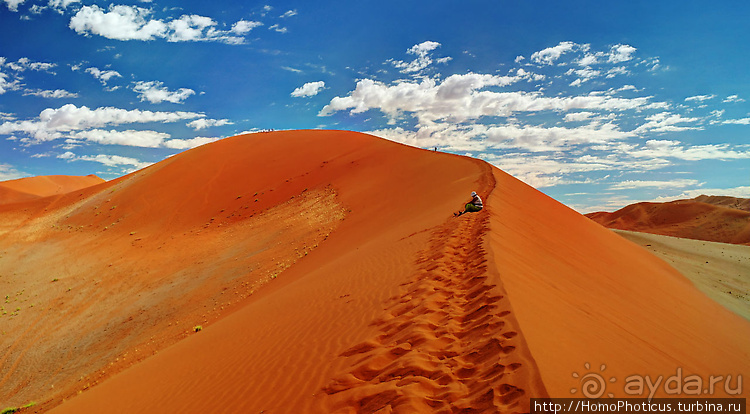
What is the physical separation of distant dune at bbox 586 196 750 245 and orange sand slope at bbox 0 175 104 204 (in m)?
84.7

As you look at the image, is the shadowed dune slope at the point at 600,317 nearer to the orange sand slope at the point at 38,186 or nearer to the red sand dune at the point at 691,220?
the red sand dune at the point at 691,220

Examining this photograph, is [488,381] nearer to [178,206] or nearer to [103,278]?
[103,278]

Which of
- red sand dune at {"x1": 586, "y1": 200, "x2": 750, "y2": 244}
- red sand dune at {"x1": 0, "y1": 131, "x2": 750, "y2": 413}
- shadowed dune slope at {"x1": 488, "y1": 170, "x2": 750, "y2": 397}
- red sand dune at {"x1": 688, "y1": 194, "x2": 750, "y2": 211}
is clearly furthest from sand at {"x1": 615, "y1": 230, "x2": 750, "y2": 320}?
red sand dune at {"x1": 688, "y1": 194, "x2": 750, "y2": 211}

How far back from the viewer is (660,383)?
168 inches

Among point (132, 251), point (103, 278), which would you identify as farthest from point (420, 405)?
point (132, 251)

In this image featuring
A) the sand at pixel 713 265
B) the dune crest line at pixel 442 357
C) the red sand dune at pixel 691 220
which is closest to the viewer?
the dune crest line at pixel 442 357

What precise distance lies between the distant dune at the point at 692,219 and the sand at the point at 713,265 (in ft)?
47.9

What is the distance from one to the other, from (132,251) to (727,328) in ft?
81.4

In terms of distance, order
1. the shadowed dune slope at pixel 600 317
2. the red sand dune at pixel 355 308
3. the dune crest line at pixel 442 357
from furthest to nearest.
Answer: the red sand dune at pixel 355 308, the shadowed dune slope at pixel 600 317, the dune crest line at pixel 442 357

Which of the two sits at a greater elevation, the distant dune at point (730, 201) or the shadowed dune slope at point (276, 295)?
the distant dune at point (730, 201)

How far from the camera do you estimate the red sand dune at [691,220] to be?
138 feet

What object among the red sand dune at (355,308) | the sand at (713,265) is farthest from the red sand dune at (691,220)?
the red sand dune at (355,308)

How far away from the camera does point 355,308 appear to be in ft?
23.7

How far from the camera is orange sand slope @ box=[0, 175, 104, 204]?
6034cm
